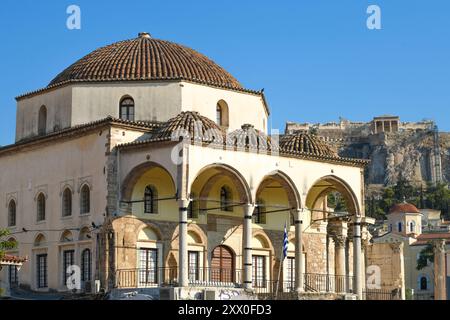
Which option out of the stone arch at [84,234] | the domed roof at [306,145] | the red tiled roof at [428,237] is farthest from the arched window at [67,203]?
the red tiled roof at [428,237]

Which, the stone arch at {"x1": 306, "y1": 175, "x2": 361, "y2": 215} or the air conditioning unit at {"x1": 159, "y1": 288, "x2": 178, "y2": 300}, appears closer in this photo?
the air conditioning unit at {"x1": 159, "y1": 288, "x2": 178, "y2": 300}

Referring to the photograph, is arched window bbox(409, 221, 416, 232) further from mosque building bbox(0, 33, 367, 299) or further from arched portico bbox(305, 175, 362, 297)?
mosque building bbox(0, 33, 367, 299)

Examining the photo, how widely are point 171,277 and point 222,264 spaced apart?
11.7ft

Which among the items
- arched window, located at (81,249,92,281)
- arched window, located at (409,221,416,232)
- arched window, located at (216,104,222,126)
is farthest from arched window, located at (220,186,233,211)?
arched window, located at (409,221,416,232)

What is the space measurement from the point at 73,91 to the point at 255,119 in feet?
25.4

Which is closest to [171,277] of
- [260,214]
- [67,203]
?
[67,203]

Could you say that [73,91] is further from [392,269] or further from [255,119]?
[392,269]

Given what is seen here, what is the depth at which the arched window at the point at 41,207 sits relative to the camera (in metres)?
43.1

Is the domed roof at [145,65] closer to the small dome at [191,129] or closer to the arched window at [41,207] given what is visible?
the small dome at [191,129]

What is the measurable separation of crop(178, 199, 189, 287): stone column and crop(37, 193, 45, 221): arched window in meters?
7.48

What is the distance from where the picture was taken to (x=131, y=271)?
3931 centimetres

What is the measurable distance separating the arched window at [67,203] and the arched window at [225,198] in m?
6.01

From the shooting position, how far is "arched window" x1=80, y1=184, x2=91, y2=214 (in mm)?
40844
